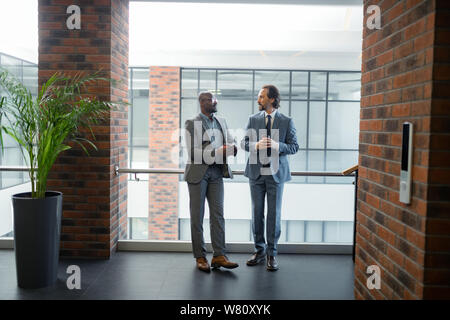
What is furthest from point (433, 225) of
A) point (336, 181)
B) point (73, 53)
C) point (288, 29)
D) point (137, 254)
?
point (336, 181)

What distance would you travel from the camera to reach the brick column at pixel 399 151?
1867 millimetres

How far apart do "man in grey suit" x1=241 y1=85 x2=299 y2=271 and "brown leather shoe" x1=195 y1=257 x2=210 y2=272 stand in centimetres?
43

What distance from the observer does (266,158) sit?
12.5 feet

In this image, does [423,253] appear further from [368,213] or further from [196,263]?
[196,263]

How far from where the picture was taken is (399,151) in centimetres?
220

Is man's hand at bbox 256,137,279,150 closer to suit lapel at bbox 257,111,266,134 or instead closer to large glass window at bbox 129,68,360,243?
suit lapel at bbox 257,111,266,134

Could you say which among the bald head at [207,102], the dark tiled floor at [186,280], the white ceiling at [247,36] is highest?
the white ceiling at [247,36]

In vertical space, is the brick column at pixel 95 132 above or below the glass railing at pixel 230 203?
above

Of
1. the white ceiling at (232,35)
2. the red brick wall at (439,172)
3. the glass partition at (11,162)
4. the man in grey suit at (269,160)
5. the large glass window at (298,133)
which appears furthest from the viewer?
the large glass window at (298,133)

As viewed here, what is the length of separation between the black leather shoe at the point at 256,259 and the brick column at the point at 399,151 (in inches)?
51.4

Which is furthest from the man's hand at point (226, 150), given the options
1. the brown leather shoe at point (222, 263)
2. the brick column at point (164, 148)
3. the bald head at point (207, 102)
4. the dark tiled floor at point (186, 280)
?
the brick column at point (164, 148)

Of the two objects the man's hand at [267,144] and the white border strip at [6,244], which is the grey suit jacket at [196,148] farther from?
the white border strip at [6,244]

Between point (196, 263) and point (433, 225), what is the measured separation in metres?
2.54

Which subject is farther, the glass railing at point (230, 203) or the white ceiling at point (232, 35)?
the glass railing at point (230, 203)
